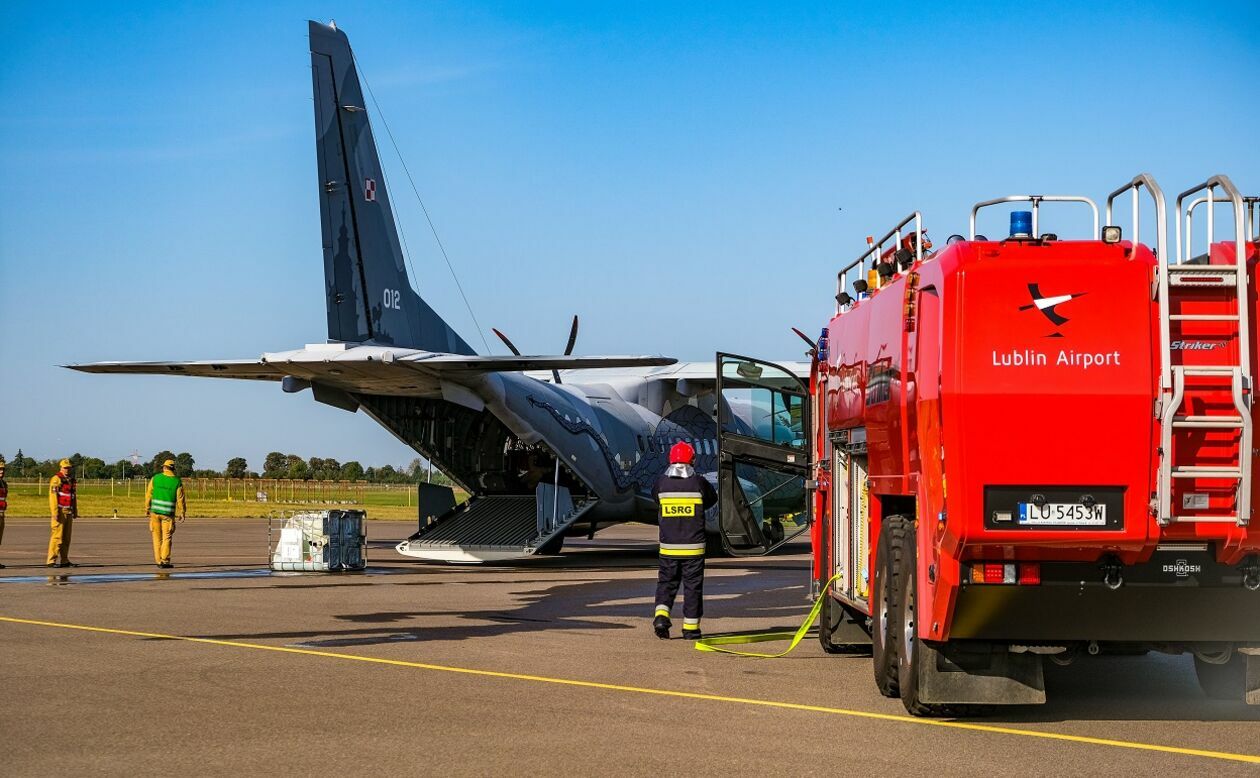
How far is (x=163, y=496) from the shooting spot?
2411 cm

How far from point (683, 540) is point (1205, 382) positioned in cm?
678

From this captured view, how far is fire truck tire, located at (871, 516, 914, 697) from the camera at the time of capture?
9.66 m

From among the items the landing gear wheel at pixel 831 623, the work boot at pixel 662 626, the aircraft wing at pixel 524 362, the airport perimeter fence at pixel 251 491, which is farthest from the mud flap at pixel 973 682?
the airport perimeter fence at pixel 251 491

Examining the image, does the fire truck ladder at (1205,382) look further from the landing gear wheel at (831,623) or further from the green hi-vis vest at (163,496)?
the green hi-vis vest at (163,496)

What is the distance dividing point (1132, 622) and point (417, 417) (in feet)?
68.7

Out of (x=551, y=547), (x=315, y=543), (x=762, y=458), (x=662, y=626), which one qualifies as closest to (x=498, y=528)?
(x=551, y=547)

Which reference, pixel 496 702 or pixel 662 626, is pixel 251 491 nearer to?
pixel 662 626

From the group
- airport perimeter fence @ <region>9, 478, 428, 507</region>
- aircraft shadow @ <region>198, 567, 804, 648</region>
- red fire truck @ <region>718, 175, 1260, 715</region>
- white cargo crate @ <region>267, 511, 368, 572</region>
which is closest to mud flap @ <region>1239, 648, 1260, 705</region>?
red fire truck @ <region>718, 175, 1260, 715</region>

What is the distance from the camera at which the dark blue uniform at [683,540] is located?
46.1 feet

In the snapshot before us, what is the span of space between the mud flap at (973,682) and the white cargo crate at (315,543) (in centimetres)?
1613

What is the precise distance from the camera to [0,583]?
20.0m

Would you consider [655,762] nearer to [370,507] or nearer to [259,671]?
[259,671]

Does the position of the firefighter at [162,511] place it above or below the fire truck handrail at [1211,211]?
below

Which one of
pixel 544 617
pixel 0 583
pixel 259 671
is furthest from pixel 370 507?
pixel 259 671
